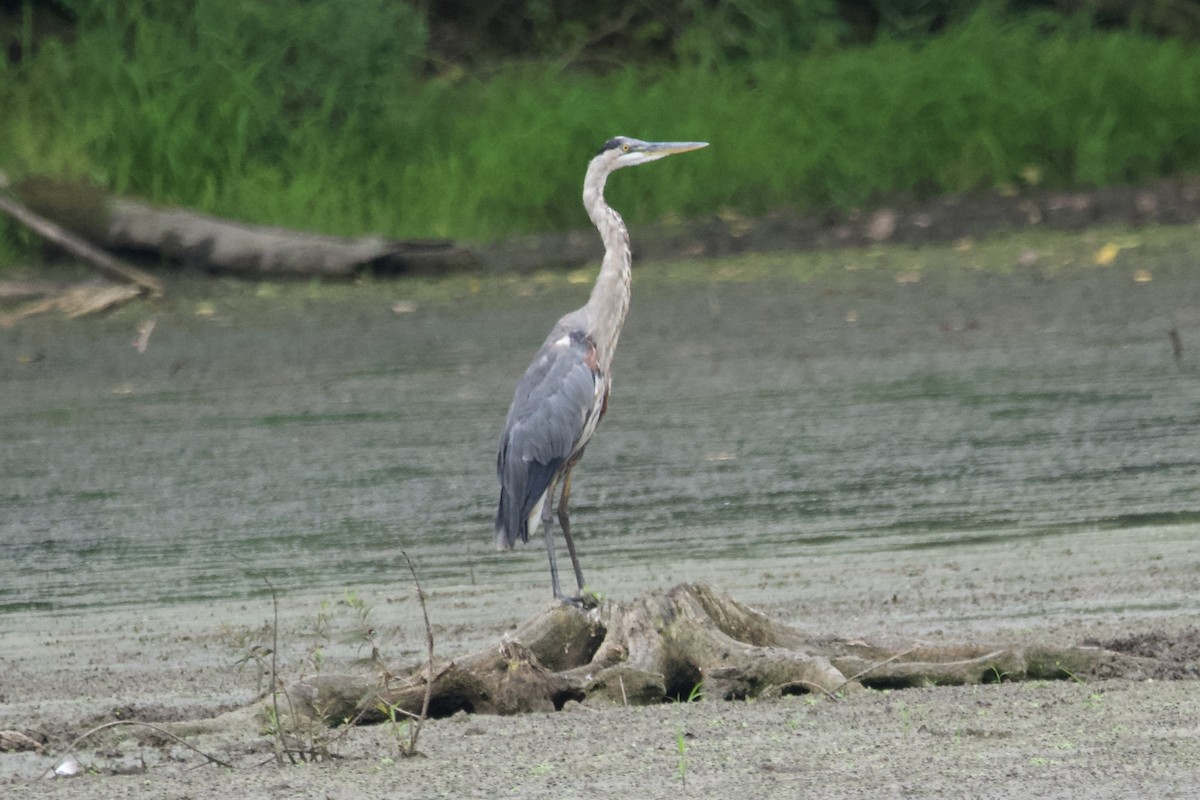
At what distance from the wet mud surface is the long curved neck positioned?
2.13 ft

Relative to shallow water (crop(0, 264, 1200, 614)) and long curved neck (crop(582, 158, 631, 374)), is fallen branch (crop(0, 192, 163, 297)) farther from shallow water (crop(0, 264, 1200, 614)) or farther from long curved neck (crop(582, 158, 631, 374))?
long curved neck (crop(582, 158, 631, 374))

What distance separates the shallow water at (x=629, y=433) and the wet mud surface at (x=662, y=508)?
24 mm

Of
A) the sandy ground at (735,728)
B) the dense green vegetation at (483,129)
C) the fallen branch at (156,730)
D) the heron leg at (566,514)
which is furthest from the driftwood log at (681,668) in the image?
the dense green vegetation at (483,129)

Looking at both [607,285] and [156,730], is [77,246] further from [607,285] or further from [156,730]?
[156,730]

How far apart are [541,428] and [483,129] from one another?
8.13 meters

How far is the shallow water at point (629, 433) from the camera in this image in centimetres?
605

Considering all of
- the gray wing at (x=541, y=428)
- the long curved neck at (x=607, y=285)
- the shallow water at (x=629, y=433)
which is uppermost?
the long curved neck at (x=607, y=285)

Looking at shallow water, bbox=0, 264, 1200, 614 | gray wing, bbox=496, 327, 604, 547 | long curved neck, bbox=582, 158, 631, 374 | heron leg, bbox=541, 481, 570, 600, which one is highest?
long curved neck, bbox=582, 158, 631, 374

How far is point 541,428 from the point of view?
552 cm

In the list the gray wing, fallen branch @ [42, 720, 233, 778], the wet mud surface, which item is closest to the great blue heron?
the gray wing

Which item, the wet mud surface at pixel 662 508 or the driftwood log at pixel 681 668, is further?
the driftwood log at pixel 681 668

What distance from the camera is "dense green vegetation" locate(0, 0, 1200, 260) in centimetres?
1259

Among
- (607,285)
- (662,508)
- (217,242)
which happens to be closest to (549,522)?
(607,285)

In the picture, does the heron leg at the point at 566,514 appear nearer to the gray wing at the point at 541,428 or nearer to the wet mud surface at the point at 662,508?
the gray wing at the point at 541,428
